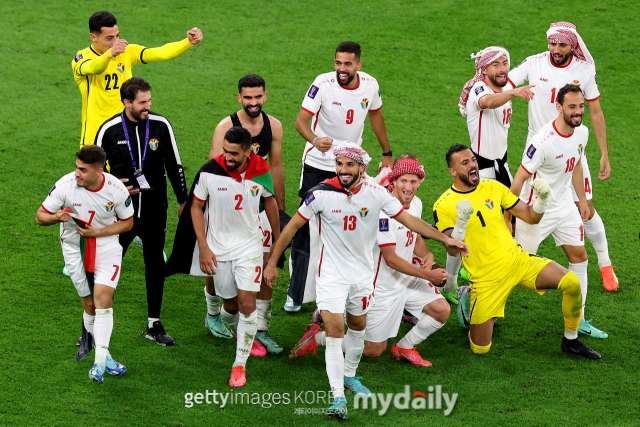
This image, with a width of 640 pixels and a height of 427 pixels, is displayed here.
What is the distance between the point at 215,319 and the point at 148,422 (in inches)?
63.1

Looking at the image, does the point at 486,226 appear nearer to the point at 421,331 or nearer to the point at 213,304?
the point at 421,331

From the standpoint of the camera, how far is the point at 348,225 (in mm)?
6066

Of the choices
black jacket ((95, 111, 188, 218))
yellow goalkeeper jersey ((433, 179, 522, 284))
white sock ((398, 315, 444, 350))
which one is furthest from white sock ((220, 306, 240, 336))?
yellow goalkeeper jersey ((433, 179, 522, 284))

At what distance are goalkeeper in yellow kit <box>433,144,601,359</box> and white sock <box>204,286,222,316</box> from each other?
7.05ft

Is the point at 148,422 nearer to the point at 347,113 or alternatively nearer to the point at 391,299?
the point at 391,299

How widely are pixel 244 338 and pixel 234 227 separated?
937 millimetres

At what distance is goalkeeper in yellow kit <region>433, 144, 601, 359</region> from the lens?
680 centimetres

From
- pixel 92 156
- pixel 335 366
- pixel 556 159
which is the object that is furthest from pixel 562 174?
pixel 92 156

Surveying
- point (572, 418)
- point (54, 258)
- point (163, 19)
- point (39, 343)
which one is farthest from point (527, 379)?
point (163, 19)

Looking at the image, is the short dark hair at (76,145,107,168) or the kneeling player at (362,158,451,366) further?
the kneeling player at (362,158,451,366)

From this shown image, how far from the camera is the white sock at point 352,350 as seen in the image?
6.26 metres

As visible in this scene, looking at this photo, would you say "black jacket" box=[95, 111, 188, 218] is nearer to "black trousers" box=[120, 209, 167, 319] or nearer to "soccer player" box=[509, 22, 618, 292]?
"black trousers" box=[120, 209, 167, 319]

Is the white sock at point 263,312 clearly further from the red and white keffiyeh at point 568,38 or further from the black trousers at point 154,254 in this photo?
the red and white keffiyeh at point 568,38

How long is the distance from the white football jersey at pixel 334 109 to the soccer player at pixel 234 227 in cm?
157
